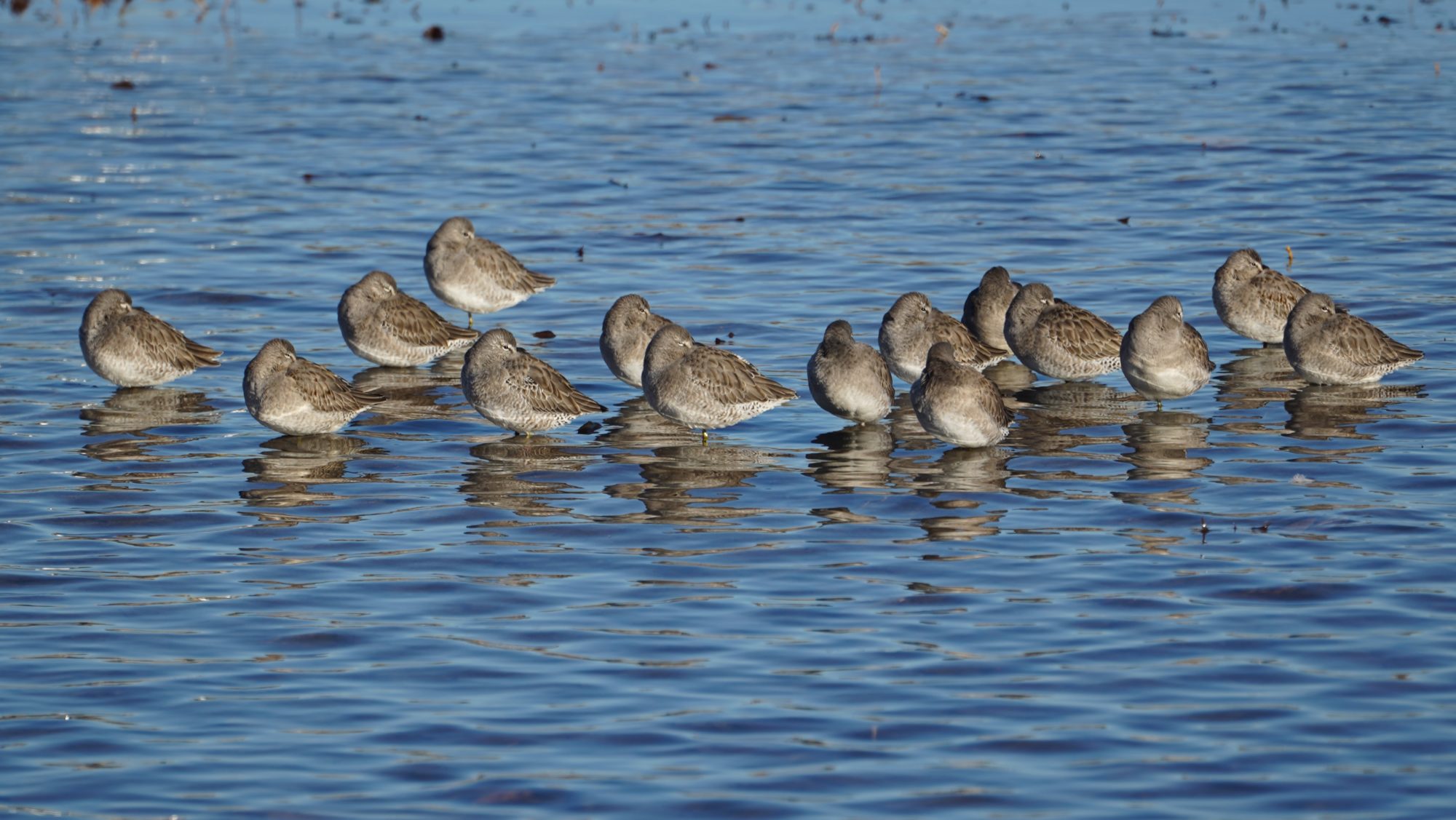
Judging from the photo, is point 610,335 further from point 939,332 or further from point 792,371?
point 939,332

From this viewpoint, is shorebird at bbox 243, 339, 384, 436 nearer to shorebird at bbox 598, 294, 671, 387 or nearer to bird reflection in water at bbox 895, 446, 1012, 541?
shorebird at bbox 598, 294, 671, 387

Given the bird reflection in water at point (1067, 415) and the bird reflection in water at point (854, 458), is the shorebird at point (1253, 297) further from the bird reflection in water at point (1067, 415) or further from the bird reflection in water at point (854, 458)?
the bird reflection in water at point (854, 458)

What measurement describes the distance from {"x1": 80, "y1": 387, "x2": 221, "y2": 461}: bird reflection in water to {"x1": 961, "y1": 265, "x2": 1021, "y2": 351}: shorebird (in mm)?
7573

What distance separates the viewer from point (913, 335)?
17375 millimetres

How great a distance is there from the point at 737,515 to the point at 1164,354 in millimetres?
4604

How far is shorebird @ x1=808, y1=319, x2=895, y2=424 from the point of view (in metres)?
15.6

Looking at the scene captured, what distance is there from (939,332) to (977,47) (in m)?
23.9

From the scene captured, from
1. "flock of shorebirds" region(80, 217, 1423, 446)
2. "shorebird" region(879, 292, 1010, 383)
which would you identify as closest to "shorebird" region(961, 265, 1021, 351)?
"flock of shorebirds" region(80, 217, 1423, 446)

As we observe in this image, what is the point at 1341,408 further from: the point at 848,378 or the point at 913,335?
the point at 848,378

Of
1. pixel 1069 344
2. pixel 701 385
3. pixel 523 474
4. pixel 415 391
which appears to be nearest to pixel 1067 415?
pixel 1069 344

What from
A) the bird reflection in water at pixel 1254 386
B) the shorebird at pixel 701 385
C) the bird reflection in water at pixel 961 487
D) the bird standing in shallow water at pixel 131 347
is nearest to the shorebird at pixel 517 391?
the shorebird at pixel 701 385

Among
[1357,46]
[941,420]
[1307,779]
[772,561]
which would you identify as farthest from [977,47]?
[1307,779]

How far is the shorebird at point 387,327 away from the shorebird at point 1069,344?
19.7ft

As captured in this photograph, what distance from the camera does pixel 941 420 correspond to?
14781mm
